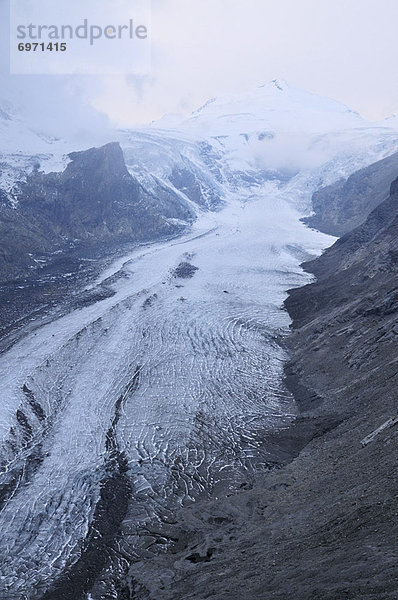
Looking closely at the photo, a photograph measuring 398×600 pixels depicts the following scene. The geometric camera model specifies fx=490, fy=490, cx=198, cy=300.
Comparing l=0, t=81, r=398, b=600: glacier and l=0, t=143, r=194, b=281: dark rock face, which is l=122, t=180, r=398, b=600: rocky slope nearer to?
l=0, t=81, r=398, b=600: glacier

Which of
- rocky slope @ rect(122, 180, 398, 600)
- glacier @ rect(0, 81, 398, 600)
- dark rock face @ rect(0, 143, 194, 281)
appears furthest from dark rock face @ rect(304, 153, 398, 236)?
rocky slope @ rect(122, 180, 398, 600)

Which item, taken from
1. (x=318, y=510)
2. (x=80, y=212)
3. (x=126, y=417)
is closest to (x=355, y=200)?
(x=80, y=212)

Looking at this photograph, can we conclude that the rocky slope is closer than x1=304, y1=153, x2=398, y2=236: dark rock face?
Yes

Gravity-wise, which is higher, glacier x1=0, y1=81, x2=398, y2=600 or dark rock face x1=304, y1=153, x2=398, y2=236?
dark rock face x1=304, y1=153, x2=398, y2=236

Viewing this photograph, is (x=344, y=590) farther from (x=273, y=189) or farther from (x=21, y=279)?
(x=273, y=189)

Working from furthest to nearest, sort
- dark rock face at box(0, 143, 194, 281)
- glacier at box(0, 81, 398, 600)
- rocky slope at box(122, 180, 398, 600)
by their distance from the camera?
1. dark rock face at box(0, 143, 194, 281)
2. glacier at box(0, 81, 398, 600)
3. rocky slope at box(122, 180, 398, 600)

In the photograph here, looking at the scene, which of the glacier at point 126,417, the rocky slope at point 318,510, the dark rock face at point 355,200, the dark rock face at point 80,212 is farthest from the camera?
the dark rock face at point 355,200

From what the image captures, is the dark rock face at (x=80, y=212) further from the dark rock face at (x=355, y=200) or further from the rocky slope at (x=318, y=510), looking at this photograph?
the rocky slope at (x=318, y=510)

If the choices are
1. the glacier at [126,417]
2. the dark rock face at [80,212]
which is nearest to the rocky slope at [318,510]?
the glacier at [126,417]
